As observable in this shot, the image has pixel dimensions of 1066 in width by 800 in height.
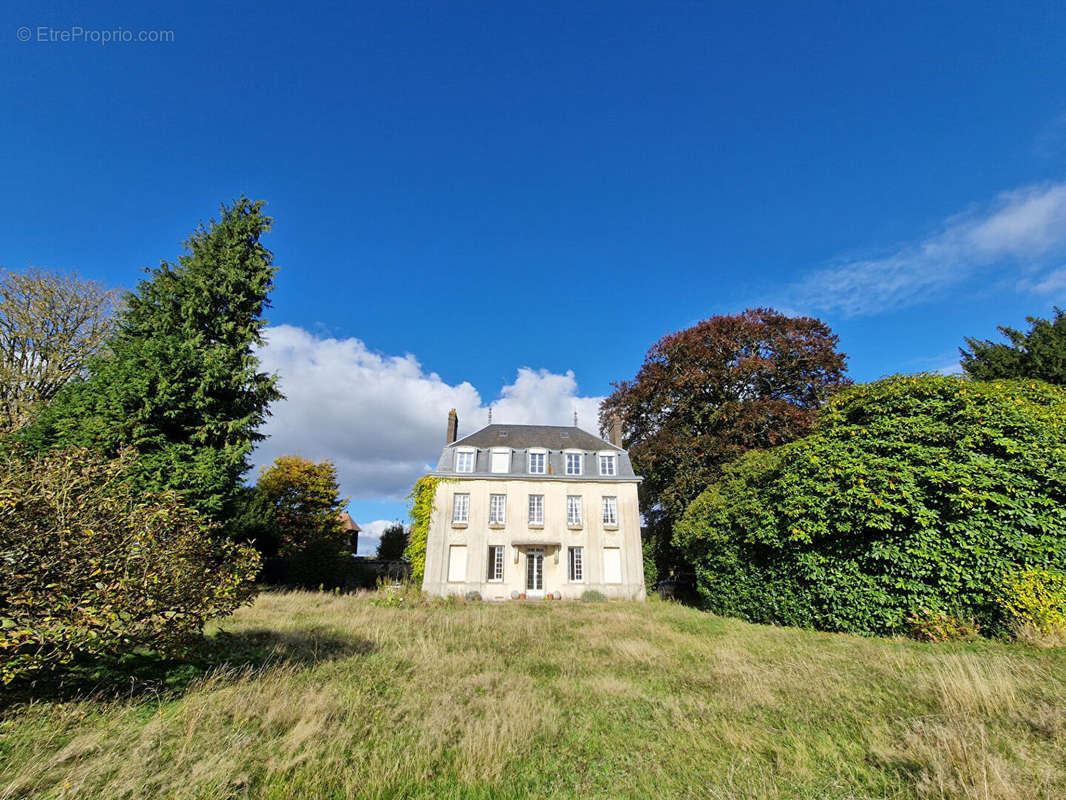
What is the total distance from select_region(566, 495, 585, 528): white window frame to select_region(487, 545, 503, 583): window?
12.2 feet

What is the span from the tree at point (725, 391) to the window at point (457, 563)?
9.48 metres

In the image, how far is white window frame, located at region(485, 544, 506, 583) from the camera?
21047 mm

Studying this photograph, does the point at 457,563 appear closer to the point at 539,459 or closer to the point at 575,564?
the point at 575,564

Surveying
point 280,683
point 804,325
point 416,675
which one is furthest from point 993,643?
point 804,325

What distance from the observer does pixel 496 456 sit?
2270 centimetres

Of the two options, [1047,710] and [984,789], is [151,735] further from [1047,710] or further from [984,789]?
[1047,710]

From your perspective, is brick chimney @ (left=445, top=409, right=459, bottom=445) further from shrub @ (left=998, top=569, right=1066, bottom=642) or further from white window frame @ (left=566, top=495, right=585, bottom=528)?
shrub @ (left=998, top=569, right=1066, bottom=642)

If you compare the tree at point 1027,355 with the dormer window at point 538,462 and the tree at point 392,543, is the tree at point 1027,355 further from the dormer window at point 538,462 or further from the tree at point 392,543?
the tree at point 392,543

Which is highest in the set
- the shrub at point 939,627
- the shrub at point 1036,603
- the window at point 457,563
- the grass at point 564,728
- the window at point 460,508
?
the window at point 460,508

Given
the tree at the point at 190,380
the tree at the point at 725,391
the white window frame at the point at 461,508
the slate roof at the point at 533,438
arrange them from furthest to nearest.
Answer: the slate roof at the point at 533,438, the white window frame at the point at 461,508, the tree at the point at 725,391, the tree at the point at 190,380

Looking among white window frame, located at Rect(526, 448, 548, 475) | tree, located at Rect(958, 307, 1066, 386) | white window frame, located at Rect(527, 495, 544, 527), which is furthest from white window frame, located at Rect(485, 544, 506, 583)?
tree, located at Rect(958, 307, 1066, 386)

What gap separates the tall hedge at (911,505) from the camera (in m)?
7.90

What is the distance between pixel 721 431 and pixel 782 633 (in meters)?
10.7

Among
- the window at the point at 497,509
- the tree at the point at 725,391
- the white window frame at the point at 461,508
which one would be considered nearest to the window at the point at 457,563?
the white window frame at the point at 461,508
